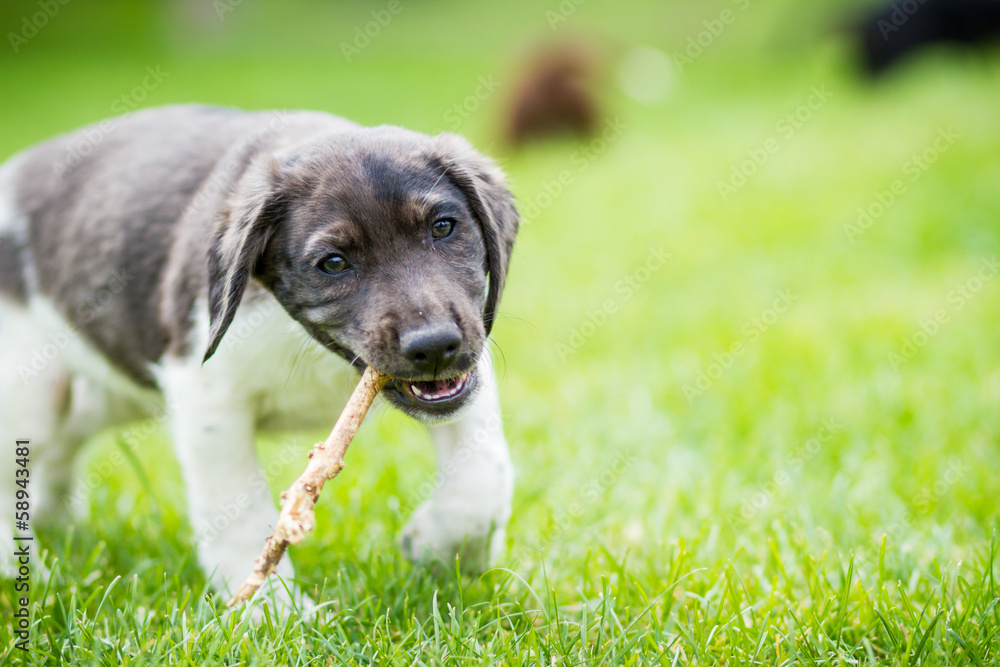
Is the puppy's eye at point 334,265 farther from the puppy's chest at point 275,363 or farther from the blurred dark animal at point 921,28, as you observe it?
the blurred dark animal at point 921,28

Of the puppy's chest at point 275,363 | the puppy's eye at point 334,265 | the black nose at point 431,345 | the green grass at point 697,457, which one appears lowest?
the green grass at point 697,457

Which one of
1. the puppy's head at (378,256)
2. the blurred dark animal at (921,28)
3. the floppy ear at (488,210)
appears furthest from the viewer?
the blurred dark animal at (921,28)

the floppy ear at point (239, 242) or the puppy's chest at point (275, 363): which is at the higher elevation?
the floppy ear at point (239, 242)

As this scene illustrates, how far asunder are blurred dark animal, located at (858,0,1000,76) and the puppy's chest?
9.70 metres

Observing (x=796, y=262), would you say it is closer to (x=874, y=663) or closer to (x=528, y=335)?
(x=528, y=335)

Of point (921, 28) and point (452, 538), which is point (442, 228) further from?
point (921, 28)

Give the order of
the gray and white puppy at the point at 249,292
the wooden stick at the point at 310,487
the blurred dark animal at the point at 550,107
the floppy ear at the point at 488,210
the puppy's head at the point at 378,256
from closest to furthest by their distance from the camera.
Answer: the wooden stick at the point at 310,487, the puppy's head at the point at 378,256, the gray and white puppy at the point at 249,292, the floppy ear at the point at 488,210, the blurred dark animal at the point at 550,107

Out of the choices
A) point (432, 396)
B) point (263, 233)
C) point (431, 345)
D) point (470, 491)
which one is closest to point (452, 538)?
point (470, 491)

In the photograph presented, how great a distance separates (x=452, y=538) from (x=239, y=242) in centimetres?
112

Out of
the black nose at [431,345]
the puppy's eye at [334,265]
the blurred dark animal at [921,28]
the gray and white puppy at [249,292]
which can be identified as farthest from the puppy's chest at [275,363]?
the blurred dark animal at [921,28]

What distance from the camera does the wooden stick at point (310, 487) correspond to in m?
2.39

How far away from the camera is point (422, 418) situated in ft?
8.87

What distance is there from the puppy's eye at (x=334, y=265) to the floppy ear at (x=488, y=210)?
0.42 metres

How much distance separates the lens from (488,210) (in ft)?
9.52
